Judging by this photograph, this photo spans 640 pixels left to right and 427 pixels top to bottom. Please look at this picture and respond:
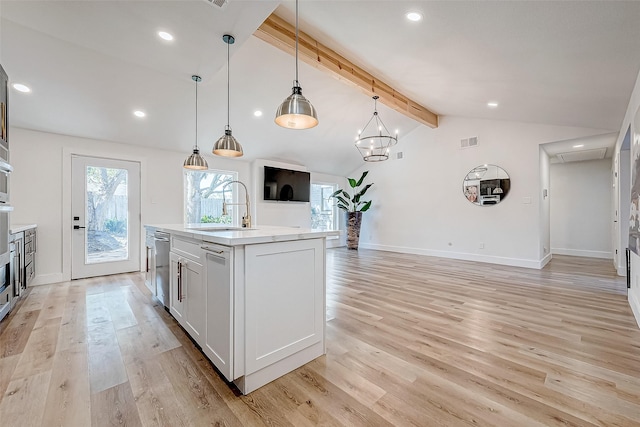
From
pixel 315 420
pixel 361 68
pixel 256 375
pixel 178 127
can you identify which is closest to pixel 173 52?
pixel 178 127

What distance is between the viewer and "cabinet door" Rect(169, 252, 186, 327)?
2.34 m

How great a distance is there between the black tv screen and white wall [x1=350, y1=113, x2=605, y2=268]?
199cm

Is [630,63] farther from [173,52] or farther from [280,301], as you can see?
[173,52]

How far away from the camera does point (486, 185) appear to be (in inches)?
227

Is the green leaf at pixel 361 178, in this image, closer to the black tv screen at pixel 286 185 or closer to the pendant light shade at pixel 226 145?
the black tv screen at pixel 286 185

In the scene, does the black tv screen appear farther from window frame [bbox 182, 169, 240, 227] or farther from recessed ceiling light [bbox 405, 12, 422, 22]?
recessed ceiling light [bbox 405, 12, 422, 22]

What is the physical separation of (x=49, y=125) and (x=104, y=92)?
4.04ft

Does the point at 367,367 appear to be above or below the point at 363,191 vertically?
below

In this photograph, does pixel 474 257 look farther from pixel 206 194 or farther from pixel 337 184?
pixel 206 194

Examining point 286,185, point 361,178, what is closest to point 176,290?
point 286,185

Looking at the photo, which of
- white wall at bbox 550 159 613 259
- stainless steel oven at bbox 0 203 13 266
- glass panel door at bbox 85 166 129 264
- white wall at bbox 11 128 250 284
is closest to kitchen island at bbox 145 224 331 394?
stainless steel oven at bbox 0 203 13 266

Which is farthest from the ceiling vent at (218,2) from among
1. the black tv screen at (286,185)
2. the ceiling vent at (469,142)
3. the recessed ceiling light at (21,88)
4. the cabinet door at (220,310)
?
the ceiling vent at (469,142)

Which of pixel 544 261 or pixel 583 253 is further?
pixel 583 253

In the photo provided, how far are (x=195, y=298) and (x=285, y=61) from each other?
3273 millimetres
